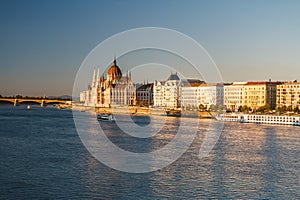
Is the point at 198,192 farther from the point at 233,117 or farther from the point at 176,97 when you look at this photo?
the point at 176,97

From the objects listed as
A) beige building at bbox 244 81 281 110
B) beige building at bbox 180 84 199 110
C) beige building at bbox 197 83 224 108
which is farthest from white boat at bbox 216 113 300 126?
beige building at bbox 180 84 199 110

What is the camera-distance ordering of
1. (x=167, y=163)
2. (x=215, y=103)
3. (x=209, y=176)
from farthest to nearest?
(x=215, y=103) < (x=167, y=163) < (x=209, y=176)

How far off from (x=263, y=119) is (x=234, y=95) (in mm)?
11974

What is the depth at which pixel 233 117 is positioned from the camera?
2367 centimetres

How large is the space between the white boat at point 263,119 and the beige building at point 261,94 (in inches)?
317

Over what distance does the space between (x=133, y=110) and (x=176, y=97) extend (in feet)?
15.4

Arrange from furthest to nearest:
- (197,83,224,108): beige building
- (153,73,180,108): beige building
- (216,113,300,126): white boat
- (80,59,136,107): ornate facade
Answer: (80,59,136,107): ornate facade
(153,73,180,108): beige building
(197,83,224,108): beige building
(216,113,300,126): white boat

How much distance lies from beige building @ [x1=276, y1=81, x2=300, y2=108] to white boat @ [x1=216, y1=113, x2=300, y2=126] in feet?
24.6

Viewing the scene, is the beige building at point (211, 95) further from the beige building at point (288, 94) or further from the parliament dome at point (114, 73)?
the parliament dome at point (114, 73)

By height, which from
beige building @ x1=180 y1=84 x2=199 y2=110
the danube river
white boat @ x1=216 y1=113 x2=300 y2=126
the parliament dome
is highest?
the parliament dome

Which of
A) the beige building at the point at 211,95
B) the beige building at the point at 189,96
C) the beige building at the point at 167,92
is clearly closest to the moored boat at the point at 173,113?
the beige building at the point at 211,95

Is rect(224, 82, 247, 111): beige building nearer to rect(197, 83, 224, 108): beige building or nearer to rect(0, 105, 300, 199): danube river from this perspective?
rect(197, 83, 224, 108): beige building

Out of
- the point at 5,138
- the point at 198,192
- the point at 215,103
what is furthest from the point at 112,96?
the point at 198,192

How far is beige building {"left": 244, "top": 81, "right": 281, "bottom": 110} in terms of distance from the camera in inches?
1246
